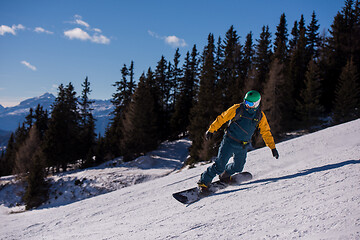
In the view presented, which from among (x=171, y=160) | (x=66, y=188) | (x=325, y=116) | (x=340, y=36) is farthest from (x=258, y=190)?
(x=340, y=36)

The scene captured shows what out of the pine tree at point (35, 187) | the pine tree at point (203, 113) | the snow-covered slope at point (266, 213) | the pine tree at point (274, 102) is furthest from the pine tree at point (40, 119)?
the snow-covered slope at point (266, 213)

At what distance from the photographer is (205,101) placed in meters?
28.3

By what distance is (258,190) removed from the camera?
14.5 feet

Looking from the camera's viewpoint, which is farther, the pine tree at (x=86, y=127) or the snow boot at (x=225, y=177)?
the pine tree at (x=86, y=127)

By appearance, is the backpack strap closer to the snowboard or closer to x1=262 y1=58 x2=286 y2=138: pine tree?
the snowboard

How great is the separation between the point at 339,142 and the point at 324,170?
3614 mm

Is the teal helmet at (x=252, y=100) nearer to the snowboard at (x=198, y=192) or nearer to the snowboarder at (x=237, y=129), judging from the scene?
the snowboarder at (x=237, y=129)

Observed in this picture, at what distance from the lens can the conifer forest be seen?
24.8 meters

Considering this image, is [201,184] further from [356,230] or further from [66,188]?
[66,188]

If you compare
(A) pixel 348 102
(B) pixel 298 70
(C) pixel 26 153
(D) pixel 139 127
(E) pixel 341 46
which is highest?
(E) pixel 341 46

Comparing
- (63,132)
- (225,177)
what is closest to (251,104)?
(225,177)

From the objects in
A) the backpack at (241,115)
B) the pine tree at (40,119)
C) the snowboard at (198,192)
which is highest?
the pine tree at (40,119)

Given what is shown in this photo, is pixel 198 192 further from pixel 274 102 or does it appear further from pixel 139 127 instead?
pixel 139 127

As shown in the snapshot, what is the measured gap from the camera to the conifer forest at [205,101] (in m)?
24.8
